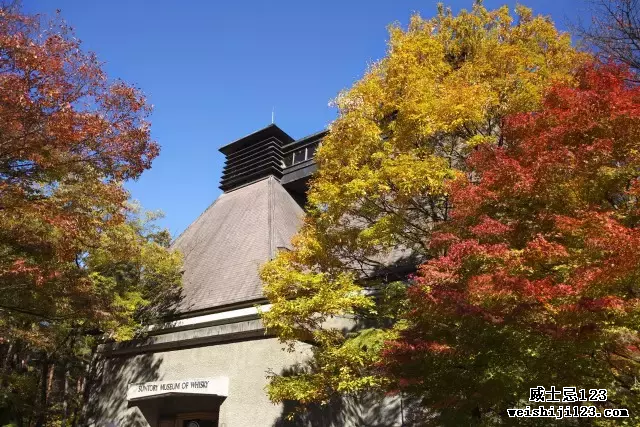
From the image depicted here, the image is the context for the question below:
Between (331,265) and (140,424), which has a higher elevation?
(331,265)

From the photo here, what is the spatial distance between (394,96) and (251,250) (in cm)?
919

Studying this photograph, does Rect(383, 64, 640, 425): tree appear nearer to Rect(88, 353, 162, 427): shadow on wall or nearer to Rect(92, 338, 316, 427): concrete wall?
Rect(92, 338, 316, 427): concrete wall

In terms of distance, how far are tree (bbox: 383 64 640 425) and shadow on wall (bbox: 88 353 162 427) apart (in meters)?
11.5

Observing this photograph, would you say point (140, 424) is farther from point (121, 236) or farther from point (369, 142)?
point (369, 142)

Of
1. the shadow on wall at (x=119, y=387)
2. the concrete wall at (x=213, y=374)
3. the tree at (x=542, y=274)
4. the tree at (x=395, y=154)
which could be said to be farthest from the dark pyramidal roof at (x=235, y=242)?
the tree at (x=542, y=274)

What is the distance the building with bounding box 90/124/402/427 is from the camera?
42.1 feet

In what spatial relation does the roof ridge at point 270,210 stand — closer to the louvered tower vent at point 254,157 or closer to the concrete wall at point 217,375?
the louvered tower vent at point 254,157

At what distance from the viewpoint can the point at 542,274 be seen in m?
6.43

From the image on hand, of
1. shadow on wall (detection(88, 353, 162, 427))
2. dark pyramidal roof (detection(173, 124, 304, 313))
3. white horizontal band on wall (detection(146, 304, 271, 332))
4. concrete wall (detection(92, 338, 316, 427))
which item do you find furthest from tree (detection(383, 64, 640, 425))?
shadow on wall (detection(88, 353, 162, 427))

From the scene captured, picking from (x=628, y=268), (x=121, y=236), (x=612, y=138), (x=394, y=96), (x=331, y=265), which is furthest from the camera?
(x=121, y=236)

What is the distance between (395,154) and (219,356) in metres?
8.89

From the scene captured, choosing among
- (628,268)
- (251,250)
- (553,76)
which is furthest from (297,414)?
(553,76)

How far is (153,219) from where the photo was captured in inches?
713

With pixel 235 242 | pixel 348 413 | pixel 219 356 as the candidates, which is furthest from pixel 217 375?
pixel 235 242
